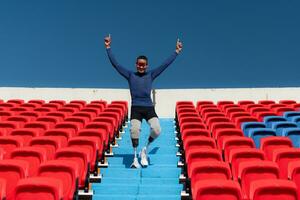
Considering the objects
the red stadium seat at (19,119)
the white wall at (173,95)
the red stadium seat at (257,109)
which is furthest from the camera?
the white wall at (173,95)

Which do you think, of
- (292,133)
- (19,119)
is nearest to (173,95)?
(19,119)

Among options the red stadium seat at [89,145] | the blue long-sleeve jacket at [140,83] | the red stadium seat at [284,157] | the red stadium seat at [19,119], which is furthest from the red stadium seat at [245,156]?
the red stadium seat at [19,119]

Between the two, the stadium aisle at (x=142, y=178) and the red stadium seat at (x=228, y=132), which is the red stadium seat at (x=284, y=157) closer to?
the stadium aisle at (x=142, y=178)

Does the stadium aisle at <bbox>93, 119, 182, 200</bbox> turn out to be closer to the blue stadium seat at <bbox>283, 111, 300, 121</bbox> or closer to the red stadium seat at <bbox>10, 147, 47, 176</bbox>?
the red stadium seat at <bbox>10, 147, 47, 176</bbox>

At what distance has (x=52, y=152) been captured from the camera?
684 cm

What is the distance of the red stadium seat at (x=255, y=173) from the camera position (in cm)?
563

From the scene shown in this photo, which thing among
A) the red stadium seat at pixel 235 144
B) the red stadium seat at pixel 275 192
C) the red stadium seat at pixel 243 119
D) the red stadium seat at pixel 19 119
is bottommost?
the red stadium seat at pixel 275 192

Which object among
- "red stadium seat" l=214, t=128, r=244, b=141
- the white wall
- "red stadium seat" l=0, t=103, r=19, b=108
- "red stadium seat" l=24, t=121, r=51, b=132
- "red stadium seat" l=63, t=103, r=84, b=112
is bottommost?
"red stadium seat" l=214, t=128, r=244, b=141

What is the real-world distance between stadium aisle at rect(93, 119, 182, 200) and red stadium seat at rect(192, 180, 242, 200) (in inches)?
48.6

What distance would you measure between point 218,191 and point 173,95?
912 cm

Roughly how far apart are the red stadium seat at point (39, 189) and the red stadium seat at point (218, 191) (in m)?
1.24

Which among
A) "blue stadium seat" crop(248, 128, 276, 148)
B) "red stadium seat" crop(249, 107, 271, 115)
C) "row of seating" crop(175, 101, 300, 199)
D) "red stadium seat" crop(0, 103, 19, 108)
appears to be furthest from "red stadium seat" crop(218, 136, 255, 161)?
"red stadium seat" crop(0, 103, 19, 108)

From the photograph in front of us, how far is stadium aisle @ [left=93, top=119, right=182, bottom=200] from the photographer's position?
6.45 meters

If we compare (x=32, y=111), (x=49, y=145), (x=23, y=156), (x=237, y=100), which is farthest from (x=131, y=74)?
(x=237, y=100)
